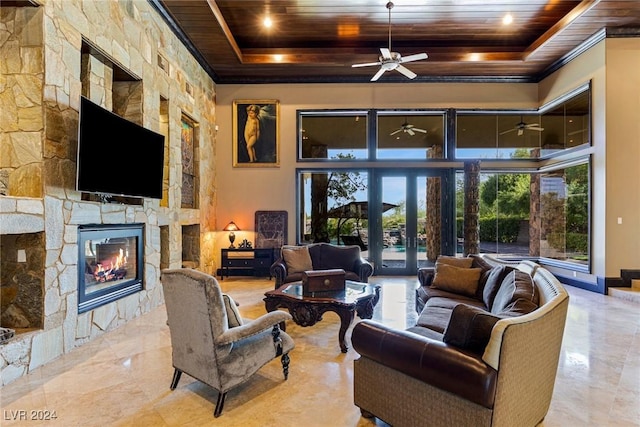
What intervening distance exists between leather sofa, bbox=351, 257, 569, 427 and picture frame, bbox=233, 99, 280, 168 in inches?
238

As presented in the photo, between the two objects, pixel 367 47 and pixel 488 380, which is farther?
pixel 367 47

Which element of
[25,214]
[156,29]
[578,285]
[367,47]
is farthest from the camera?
[367,47]

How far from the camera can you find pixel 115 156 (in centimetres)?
382

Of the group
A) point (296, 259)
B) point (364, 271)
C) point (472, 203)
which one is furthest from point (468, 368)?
point (472, 203)

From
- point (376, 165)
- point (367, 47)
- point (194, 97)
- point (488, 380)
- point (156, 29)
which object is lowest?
point (488, 380)

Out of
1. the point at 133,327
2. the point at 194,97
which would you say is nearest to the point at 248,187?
the point at 194,97

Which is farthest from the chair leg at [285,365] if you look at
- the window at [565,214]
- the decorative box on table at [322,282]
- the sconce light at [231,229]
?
the window at [565,214]

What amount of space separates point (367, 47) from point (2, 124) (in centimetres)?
604

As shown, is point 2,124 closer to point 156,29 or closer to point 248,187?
point 156,29

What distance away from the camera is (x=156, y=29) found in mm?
4957

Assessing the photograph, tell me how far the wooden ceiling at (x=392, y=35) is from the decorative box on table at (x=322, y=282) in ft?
14.2

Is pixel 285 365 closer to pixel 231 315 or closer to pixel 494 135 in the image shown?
pixel 231 315

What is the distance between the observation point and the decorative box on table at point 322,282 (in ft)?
12.6

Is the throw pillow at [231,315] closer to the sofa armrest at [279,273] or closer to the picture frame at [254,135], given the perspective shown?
the sofa armrest at [279,273]
